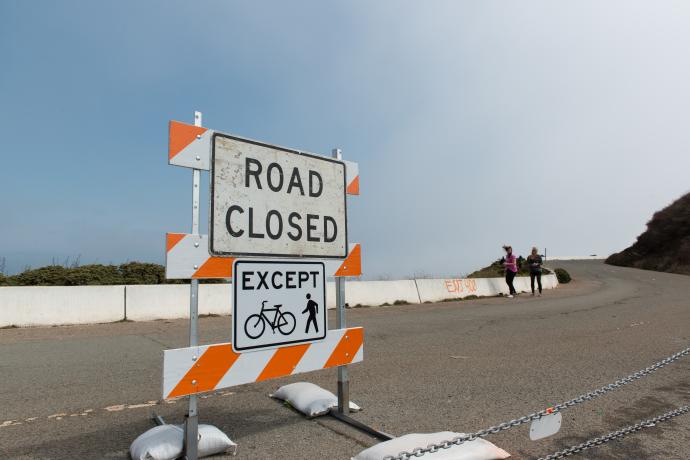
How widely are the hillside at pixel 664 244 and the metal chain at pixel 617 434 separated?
43.8 metres

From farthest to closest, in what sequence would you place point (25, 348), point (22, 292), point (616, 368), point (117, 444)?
point (22, 292) → point (25, 348) → point (616, 368) → point (117, 444)

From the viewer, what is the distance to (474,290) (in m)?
19.0

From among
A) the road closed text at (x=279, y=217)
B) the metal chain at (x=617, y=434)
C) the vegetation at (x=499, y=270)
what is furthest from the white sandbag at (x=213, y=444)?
the vegetation at (x=499, y=270)

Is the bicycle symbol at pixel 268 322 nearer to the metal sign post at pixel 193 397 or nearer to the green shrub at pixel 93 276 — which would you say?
the metal sign post at pixel 193 397

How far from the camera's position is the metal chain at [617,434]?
318cm

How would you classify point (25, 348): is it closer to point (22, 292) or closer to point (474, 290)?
point (22, 292)


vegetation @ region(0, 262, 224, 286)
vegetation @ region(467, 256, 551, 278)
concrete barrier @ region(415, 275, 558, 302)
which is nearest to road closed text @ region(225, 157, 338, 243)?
vegetation @ region(0, 262, 224, 286)

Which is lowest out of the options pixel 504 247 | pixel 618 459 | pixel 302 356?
pixel 618 459

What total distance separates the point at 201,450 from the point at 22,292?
930cm

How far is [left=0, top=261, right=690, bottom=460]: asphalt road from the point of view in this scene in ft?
11.4

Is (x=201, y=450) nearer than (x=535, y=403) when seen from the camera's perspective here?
Yes

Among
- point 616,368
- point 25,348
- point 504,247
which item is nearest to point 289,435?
point 616,368

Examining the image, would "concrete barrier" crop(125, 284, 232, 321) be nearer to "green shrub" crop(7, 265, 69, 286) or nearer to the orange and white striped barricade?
"green shrub" crop(7, 265, 69, 286)

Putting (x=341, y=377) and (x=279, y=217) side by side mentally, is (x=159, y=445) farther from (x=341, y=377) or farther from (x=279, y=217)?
(x=279, y=217)
